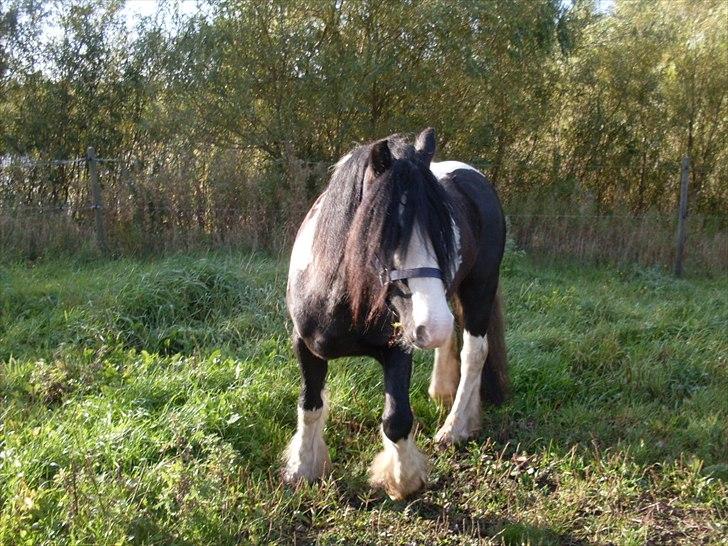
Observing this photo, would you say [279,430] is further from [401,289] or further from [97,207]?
[97,207]

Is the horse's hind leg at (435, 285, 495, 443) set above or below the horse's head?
below

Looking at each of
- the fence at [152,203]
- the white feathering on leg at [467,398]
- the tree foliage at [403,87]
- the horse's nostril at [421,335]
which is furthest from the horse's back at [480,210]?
the tree foliage at [403,87]

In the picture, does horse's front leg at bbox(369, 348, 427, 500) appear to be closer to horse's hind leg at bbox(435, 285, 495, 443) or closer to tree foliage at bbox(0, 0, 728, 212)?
horse's hind leg at bbox(435, 285, 495, 443)

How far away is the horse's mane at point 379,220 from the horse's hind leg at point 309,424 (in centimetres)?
63

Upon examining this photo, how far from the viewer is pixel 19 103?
9352 millimetres

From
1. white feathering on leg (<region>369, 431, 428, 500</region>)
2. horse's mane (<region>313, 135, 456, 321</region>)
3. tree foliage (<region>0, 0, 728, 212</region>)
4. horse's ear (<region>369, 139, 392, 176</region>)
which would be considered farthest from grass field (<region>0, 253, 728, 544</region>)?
tree foliage (<region>0, 0, 728, 212</region>)

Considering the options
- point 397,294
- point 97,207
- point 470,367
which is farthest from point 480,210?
point 97,207

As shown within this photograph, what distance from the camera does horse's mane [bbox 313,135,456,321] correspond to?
239 centimetres

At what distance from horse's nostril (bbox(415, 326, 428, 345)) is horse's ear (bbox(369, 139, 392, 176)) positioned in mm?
680

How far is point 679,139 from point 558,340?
24.2 feet

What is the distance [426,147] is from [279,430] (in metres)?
1.82

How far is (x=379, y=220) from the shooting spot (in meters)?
2.39

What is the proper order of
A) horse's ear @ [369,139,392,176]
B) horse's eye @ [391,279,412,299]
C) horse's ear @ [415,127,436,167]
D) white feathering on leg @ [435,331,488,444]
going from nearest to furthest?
horse's eye @ [391,279,412,299] → horse's ear @ [369,139,392,176] → horse's ear @ [415,127,436,167] → white feathering on leg @ [435,331,488,444]

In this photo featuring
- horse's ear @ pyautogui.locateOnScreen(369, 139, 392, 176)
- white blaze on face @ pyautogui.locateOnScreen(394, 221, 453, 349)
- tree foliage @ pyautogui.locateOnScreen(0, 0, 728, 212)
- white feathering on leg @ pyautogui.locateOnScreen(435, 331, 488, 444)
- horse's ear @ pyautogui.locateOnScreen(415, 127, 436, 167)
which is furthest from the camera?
tree foliage @ pyautogui.locateOnScreen(0, 0, 728, 212)
